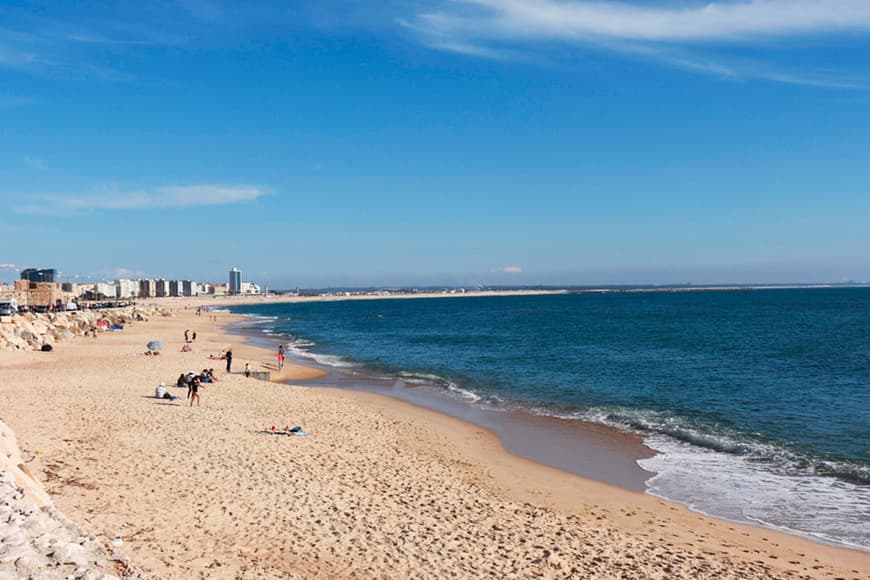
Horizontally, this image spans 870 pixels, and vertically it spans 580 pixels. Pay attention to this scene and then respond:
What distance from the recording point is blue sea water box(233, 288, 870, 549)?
14.4m

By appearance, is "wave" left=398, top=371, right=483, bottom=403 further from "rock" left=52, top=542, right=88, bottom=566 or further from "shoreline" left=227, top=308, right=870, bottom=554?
"rock" left=52, top=542, right=88, bottom=566

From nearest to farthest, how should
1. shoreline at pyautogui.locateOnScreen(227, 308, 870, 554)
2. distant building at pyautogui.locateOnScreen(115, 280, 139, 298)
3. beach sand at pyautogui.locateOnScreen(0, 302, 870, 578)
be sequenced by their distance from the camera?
beach sand at pyautogui.locateOnScreen(0, 302, 870, 578)
shoreline at pyautogui.locateOnScreen(227, 308, 870, 554)
distant building at pyautogui.locateOnScreen(115, 280, 139, 298)

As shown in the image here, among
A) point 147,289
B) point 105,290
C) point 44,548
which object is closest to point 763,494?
point 44,548

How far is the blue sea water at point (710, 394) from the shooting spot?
1439 cm

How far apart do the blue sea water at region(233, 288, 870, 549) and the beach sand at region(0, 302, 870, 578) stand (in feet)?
8.33

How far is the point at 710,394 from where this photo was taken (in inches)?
1050

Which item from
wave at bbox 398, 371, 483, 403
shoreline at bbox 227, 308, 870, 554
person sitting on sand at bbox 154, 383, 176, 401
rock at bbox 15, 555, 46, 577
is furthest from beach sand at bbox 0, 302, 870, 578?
wave at bbox 398, 371, 483, 403

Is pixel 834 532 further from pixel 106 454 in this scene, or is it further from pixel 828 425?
pixel 106 454

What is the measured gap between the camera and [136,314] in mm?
83438

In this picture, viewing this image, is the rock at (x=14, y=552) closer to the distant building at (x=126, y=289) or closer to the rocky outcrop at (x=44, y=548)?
the rocky outcrop at (x=44, y=548)

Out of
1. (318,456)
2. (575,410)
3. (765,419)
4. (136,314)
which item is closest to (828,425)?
(765,419)

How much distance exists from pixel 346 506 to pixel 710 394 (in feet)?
66.7

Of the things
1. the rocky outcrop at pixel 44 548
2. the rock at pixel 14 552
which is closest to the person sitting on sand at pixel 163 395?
the rocky outcrop at pixel 44 548

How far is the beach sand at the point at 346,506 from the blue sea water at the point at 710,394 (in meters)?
2.54
